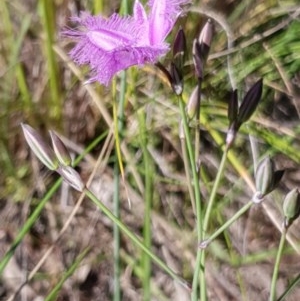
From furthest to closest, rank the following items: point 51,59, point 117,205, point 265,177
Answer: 1. point 51,59
2. point 117,205
3. point 265,177

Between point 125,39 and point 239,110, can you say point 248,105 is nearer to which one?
point 239,110

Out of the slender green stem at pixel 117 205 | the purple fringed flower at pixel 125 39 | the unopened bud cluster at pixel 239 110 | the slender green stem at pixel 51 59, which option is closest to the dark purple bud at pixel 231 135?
the unopened bud cluster at pixel 239 110

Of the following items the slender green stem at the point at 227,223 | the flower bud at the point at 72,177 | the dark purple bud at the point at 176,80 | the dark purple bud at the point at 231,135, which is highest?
the dark purple bud at the point at 176,80

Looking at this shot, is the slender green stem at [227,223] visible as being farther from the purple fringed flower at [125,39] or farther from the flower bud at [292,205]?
the purple fringed flower at [125,39]

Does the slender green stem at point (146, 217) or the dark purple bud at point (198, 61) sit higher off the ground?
the dark purple bud at point (198, 61)

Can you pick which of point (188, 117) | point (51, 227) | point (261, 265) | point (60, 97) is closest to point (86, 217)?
point (51, 227)

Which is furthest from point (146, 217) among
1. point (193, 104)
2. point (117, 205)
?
point (193, 104)

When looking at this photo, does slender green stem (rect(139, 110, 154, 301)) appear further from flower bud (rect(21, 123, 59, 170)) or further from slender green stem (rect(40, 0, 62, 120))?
flower bud (rect(21, 123, 59, 170))
